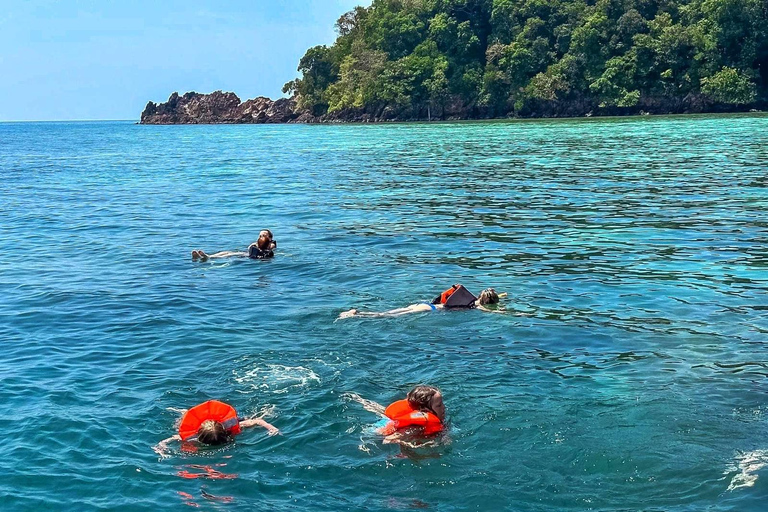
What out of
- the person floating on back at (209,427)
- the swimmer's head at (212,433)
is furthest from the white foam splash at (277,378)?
the swimmer's head at (212,433)

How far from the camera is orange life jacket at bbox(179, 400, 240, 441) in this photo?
10.1 meters

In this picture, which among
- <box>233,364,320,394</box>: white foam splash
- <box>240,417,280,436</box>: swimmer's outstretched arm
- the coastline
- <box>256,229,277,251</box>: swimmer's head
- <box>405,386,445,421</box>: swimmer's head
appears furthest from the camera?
the coastline

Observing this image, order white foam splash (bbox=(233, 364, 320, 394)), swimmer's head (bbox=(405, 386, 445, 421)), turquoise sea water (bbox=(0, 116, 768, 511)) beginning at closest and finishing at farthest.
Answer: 1. turquoise sea water (bbox=(0, 116, 768, 511))
2. swimmer's head (bbox=(405, 386, 445, 421))
3. white foam splash (bbox=(233, 364, 320, 394))

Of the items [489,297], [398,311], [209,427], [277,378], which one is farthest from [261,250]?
[209,427]

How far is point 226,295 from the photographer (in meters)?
17.7

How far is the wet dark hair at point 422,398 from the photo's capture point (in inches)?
404

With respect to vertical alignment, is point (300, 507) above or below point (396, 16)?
below

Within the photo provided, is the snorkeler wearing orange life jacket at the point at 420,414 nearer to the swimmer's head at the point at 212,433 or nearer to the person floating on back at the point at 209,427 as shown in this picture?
the person floating on back at the point at 209,427

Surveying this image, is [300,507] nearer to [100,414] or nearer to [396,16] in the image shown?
[100,414]

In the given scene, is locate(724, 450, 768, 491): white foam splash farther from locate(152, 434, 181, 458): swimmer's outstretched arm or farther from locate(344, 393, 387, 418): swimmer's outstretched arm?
locate(152, 434, 181, 458): swimmer's outstretched arm

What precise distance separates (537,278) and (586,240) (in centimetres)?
478

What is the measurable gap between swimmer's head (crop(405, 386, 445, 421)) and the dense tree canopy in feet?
331

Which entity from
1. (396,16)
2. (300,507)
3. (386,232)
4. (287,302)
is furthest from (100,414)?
(396,16)

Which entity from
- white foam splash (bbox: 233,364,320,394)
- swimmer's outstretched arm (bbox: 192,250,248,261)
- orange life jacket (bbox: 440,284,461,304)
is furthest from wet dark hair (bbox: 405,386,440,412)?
swimmer's outstretched arm (bbox: 192,250,248,261)
